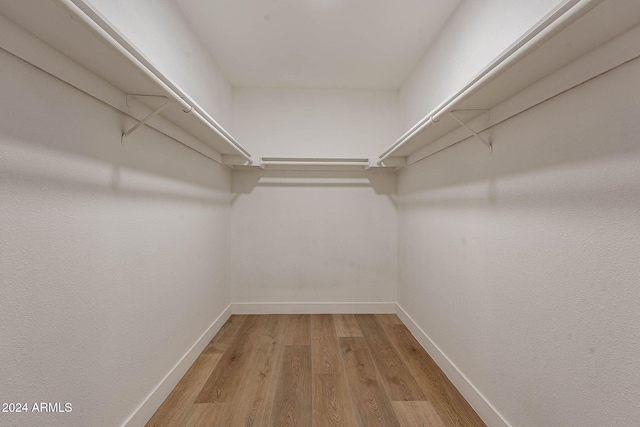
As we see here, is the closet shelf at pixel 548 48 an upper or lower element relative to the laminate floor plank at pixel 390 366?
upper

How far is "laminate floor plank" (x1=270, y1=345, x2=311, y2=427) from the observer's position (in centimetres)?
142

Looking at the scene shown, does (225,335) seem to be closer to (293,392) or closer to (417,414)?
(293,392)

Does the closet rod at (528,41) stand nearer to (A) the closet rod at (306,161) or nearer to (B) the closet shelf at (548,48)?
(B) the closet shelf at (548,48)

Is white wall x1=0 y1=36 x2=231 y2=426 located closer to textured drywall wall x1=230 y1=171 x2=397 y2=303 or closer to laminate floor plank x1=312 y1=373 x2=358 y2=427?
laminate floor plank x1=312 y1=373 x2=358 y2=427

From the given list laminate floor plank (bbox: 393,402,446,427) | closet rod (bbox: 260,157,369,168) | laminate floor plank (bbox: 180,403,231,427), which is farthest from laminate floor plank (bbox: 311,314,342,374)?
closet rod (bbox: 260,157,369,168)

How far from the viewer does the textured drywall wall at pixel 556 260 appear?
0.80 metres

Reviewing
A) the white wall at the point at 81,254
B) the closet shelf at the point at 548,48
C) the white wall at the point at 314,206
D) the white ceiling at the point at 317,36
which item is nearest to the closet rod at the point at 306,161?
the white wall at the point at 314,206

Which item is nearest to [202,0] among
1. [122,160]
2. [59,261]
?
[122,160]

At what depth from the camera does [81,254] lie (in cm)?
101

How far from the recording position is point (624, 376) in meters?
0.79

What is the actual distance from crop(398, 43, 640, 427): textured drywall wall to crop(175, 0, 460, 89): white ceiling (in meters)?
0.95

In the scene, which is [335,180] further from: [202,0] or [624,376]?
[624,376]

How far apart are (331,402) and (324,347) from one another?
62 cm

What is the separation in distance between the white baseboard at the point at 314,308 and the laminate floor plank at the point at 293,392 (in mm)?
765
